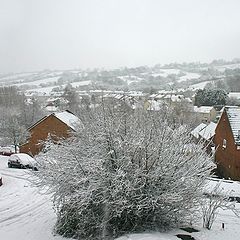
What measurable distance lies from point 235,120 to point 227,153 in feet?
8.36

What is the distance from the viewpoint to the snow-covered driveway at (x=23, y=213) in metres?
14.4

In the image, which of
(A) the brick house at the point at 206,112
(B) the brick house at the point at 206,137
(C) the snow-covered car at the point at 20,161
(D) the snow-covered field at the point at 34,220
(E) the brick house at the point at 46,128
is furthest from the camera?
(A) the brick house at the point at 206,112

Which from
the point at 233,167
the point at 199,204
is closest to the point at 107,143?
the point at 199,204

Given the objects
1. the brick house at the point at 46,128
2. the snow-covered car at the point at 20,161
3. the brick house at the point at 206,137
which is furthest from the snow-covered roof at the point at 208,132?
the snow-covered car at the point at 20,161

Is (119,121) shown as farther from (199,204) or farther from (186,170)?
(199,204)

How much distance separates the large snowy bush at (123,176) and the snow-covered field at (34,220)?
90 centimetres

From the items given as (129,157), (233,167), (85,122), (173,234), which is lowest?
(233,167)

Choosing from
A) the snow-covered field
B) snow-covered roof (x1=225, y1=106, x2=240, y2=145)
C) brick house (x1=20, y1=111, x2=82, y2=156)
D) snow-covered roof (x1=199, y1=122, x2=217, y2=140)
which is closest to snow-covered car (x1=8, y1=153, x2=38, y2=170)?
the snow-covered field

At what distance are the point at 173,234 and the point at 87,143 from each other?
4312 mm

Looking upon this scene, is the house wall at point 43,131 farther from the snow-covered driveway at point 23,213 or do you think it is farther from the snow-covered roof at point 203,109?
the snow-covered roof at point 203,109

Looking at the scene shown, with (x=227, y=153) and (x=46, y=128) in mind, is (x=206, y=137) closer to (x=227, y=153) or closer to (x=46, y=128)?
(x=227, y=153)

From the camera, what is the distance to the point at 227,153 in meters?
26.9

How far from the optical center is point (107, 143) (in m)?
13.5

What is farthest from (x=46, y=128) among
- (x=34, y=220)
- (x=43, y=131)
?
(x=34, y=220)
